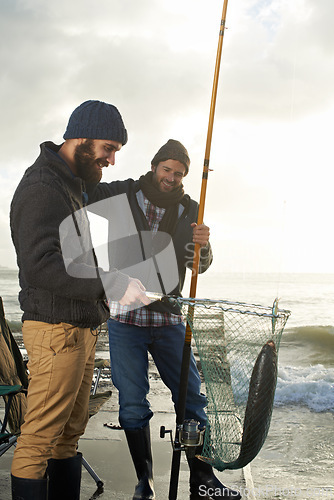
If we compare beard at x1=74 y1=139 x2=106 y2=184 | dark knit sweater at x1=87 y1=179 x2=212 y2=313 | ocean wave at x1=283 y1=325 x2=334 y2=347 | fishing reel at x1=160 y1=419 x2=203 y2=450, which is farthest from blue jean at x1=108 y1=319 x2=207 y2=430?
ocean wave at x1=283 y1=325 x2=334 y2=347

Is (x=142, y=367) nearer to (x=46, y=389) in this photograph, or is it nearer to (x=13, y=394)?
(x=13, y=394)

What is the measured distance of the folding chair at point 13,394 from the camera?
320cm

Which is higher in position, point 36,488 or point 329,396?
point 36,488

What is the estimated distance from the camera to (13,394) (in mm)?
3201

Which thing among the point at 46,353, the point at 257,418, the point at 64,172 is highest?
the point at 64,172

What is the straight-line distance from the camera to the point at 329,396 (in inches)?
277

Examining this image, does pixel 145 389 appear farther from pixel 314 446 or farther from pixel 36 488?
pixel 314 446

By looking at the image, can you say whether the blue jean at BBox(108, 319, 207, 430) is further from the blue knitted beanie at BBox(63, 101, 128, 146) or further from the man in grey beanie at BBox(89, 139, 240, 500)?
the blue knitted beanie at BBox(63, 101, 128, 146)

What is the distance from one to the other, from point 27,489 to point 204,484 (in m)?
1.39

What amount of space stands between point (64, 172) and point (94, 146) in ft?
0.63

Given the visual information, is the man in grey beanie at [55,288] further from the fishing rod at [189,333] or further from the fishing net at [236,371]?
the fishing rod at [189,333]

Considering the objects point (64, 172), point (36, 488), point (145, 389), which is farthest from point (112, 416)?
point (64, 172)

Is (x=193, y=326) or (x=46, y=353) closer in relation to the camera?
(x=46, y=353)

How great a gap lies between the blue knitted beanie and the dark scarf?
3.17 feet
